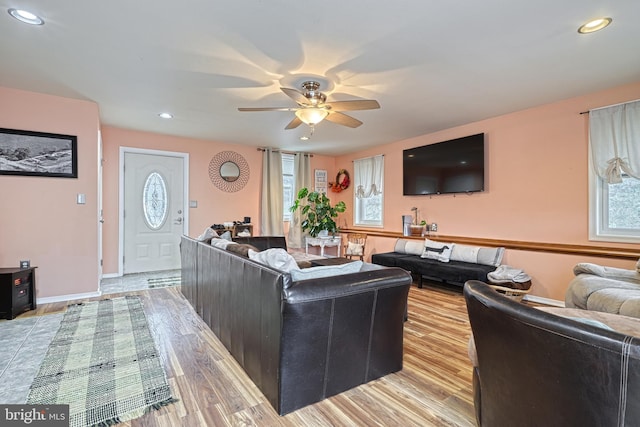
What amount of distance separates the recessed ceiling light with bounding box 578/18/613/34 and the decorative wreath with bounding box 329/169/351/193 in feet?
15.7

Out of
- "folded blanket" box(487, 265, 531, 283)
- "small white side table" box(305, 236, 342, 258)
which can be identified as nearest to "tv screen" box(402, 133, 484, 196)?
"folded blanket" box(487, 265, 531, 283)

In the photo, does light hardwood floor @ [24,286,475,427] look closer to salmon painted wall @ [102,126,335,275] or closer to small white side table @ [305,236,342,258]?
salmon painted wall @ [102,126,335,275]

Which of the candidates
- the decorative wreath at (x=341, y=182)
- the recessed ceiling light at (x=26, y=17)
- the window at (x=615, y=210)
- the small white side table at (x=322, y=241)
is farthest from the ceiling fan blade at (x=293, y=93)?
the decorative wreath at (x=341, y=182)

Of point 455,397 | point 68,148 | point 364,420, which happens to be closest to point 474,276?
point 455,397

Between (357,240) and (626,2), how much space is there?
4.45 m

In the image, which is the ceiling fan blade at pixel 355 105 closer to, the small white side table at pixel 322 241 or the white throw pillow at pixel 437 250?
the white throw pillow at pixel 437 250

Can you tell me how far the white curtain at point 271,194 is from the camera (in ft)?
19.8

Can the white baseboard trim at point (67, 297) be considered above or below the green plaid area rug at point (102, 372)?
above

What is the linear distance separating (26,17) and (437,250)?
4.80 m

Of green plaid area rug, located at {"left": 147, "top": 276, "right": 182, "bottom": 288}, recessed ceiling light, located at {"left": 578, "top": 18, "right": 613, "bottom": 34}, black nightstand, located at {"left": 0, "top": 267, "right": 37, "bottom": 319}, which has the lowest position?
green plaid area rug, located at {"left": 147, "top": 276, "right": 182, "bottom": 288}

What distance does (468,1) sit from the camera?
6.13ft

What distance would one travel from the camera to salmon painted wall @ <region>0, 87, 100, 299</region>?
3.31 metres

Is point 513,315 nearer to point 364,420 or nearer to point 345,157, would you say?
point 364,420

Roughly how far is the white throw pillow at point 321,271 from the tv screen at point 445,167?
317 cm
